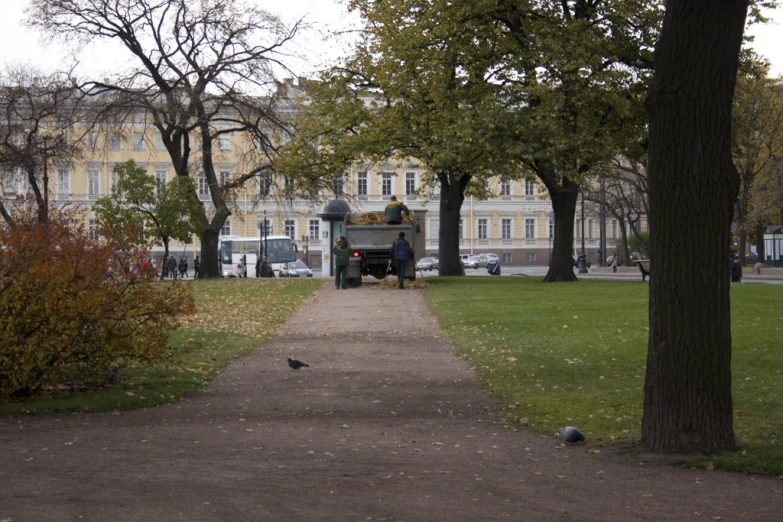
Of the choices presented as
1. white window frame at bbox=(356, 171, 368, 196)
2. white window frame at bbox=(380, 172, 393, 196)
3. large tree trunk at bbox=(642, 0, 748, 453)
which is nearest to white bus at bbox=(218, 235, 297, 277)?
white window frame at bbox=(356, 171, 368, 196)

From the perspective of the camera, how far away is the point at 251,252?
80875 millimetres

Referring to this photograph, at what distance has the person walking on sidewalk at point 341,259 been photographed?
32219mm

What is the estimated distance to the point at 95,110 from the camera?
1592 inches

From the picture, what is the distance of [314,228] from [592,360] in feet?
267

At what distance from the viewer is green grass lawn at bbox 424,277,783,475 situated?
10.1 m

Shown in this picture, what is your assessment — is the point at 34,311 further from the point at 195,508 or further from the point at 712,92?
the point at 712,92

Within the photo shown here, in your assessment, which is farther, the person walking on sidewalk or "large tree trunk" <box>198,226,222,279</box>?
"large tree trunk" <box>198,226,222,279</box>

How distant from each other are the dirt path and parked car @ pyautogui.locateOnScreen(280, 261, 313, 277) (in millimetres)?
57868

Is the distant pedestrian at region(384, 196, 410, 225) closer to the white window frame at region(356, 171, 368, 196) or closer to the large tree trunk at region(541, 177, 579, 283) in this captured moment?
the large tree trunk at region(541, 177, 579, 283)

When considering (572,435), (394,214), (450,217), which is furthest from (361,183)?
(572,435)

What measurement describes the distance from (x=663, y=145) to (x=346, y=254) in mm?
23795

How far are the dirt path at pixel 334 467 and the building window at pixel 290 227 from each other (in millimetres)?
80674

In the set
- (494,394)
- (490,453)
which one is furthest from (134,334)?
(490,453)

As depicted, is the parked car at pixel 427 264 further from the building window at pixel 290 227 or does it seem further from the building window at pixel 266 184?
the building window at pixel 290 227
